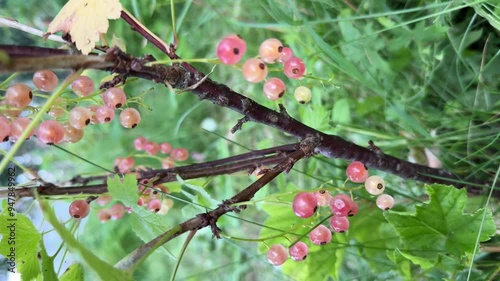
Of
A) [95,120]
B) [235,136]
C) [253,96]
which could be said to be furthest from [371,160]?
[235,136]

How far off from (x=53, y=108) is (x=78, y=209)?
0.06 metres

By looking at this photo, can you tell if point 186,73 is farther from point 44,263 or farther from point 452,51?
point 452,51

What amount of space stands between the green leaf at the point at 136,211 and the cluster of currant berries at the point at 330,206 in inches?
2.9

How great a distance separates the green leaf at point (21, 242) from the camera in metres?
0.31

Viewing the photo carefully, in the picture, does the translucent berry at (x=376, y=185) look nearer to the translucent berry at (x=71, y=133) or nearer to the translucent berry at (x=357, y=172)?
the translucent berry at (x=357, y=172)

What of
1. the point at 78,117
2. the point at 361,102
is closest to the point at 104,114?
the point at 78,117

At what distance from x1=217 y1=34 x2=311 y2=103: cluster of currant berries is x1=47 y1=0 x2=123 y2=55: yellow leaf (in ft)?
0.20

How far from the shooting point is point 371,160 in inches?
14.7

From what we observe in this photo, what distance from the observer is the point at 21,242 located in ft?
1.02

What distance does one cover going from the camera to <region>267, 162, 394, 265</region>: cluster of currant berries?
12.0 inches

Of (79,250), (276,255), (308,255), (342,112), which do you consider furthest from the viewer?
(342,112)

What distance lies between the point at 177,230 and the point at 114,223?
695 millimetres

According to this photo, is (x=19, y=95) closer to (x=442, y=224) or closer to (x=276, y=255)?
(x=276, y=255)

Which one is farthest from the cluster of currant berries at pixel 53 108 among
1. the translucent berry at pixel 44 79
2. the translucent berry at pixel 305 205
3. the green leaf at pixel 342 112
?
the green leaf at pixel 342 112
